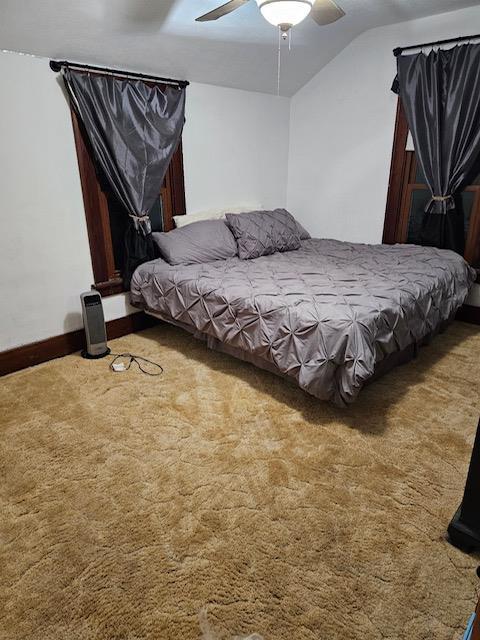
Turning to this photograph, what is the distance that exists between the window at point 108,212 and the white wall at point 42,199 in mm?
58

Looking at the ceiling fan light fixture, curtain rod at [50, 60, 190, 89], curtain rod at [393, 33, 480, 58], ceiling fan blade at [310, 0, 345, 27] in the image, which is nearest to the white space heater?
curtain rod at [50, 60, 190, 89]

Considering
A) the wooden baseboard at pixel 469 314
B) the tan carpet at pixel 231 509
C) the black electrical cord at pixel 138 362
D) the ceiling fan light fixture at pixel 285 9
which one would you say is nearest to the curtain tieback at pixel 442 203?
the wooden baseboard at pixel 469 314

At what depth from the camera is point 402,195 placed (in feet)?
12.4

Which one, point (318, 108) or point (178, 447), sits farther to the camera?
point (318, 108)

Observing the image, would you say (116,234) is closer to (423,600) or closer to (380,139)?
(380,139)

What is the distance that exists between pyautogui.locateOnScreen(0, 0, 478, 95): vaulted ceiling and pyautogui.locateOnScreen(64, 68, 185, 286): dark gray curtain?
166 millimetres

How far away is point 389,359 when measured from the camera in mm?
2451

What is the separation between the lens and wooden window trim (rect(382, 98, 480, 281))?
3461mm

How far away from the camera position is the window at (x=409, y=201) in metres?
3.46

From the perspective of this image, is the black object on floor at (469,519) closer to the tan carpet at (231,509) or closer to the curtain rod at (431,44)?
the tan carpet at (231,509)

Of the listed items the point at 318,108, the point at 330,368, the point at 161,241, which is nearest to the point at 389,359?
the point at 330,368

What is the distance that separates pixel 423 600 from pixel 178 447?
1172mm

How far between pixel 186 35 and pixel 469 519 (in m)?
3.28

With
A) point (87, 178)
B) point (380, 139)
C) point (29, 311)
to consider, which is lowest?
point (29, 311)
